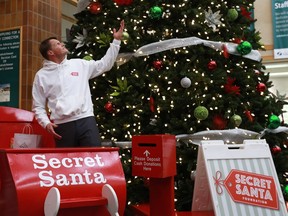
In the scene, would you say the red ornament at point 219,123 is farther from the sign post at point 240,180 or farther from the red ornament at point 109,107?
the red ornament at point 109,107

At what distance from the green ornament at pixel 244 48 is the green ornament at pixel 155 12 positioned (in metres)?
0.84

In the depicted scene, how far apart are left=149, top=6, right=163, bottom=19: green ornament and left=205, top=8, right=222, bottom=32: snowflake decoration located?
0.48 metres

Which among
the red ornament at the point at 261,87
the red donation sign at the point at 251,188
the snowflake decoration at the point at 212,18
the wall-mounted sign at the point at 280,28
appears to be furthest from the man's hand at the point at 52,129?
the wall-mounted sign at the point at 280,28

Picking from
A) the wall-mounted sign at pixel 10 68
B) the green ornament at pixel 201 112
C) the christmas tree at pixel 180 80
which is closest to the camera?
the green ornament at pixel 201 112

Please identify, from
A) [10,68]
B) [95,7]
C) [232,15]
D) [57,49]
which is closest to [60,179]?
[57,49]

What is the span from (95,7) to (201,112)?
63.8 inches

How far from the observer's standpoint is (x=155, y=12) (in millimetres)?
3590

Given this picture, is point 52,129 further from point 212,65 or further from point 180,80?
point 212,65

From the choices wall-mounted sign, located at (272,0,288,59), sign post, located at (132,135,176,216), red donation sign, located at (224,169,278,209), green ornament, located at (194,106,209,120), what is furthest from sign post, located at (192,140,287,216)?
wall-mounted sign, located at (272,0,288,59)

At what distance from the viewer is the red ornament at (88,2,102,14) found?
3.89m

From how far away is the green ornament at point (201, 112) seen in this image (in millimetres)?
3273

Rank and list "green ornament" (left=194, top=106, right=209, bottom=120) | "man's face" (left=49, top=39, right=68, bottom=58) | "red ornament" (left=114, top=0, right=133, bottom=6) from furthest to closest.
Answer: "red ornament" (left=114, top=0, right=133, bottom=6), "green ornament" (left=194, top=106, right=209, bottom=120), "man's face" (left=49, top=39, right=68, bottom=58)

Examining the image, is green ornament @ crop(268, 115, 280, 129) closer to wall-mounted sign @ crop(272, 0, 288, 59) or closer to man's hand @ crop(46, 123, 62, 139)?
man's hand @ crop(46, 123, 62, 139)

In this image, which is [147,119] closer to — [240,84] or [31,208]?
[240,84]
